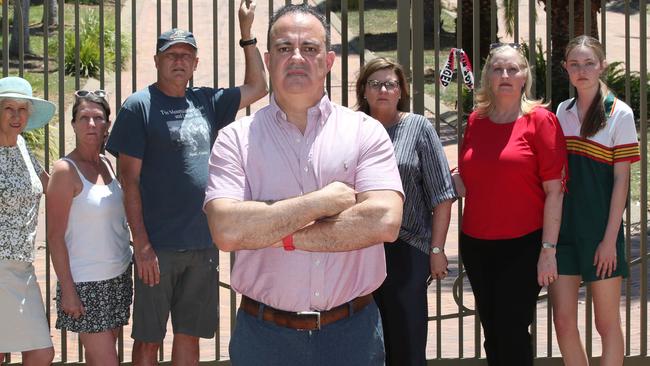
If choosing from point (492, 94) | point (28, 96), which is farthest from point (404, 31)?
point (28, 96)

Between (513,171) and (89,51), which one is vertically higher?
(89,51)

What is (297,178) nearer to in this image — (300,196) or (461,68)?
(300,196)

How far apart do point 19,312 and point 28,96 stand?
110 cm

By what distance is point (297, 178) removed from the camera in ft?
→ 13.8

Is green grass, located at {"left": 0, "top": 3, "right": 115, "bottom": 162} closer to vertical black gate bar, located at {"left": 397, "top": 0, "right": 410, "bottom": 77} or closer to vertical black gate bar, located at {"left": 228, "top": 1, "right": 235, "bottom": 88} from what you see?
vertical black gate bar, located at {"left": 228, "top": 1, "right": 235, "bottom": 88}

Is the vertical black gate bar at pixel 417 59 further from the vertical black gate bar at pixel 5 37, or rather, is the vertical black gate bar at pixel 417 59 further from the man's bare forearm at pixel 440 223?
the vertical black gate bar at pixel 5 37

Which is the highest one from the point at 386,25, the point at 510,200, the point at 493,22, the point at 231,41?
the point at 386,25

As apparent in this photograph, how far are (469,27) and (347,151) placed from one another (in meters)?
16.5

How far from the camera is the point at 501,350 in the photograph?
595cm

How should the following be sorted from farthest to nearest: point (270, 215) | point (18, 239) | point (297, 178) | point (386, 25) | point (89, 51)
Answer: point (386, 25), point (89, 51), point (18, 239), point (297, 178), point (270, 215)

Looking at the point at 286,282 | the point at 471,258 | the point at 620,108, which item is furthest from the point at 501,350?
the point at 286,282

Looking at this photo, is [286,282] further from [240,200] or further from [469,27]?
[469,27]

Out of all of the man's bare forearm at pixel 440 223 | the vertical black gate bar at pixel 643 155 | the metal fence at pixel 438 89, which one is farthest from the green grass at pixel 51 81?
the vertical black gate bar at pixel 643 155

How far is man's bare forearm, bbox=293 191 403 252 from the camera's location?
4.07 m
